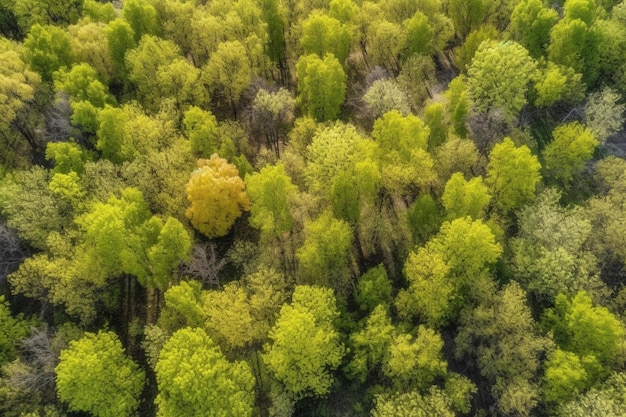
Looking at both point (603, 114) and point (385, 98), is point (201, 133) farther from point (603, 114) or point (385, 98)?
point (603, 114)

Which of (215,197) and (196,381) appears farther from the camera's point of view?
(215,197)

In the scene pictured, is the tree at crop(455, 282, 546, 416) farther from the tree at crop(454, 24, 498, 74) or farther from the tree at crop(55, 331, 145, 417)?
the tree at crop(454, 24, 498, 74)

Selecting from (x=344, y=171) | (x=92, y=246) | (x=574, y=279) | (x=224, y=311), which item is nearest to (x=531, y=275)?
(x=574, y=279)

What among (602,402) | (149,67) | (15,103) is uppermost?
(149,67)

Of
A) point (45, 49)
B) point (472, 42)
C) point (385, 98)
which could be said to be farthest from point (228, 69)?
point (472, 42)

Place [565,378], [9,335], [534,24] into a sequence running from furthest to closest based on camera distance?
[534,24] < [9,335] < [565,378]

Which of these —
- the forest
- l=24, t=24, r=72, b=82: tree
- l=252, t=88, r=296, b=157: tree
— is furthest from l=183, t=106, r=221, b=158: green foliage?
l=24, t=24, r=72, b=82: tree
